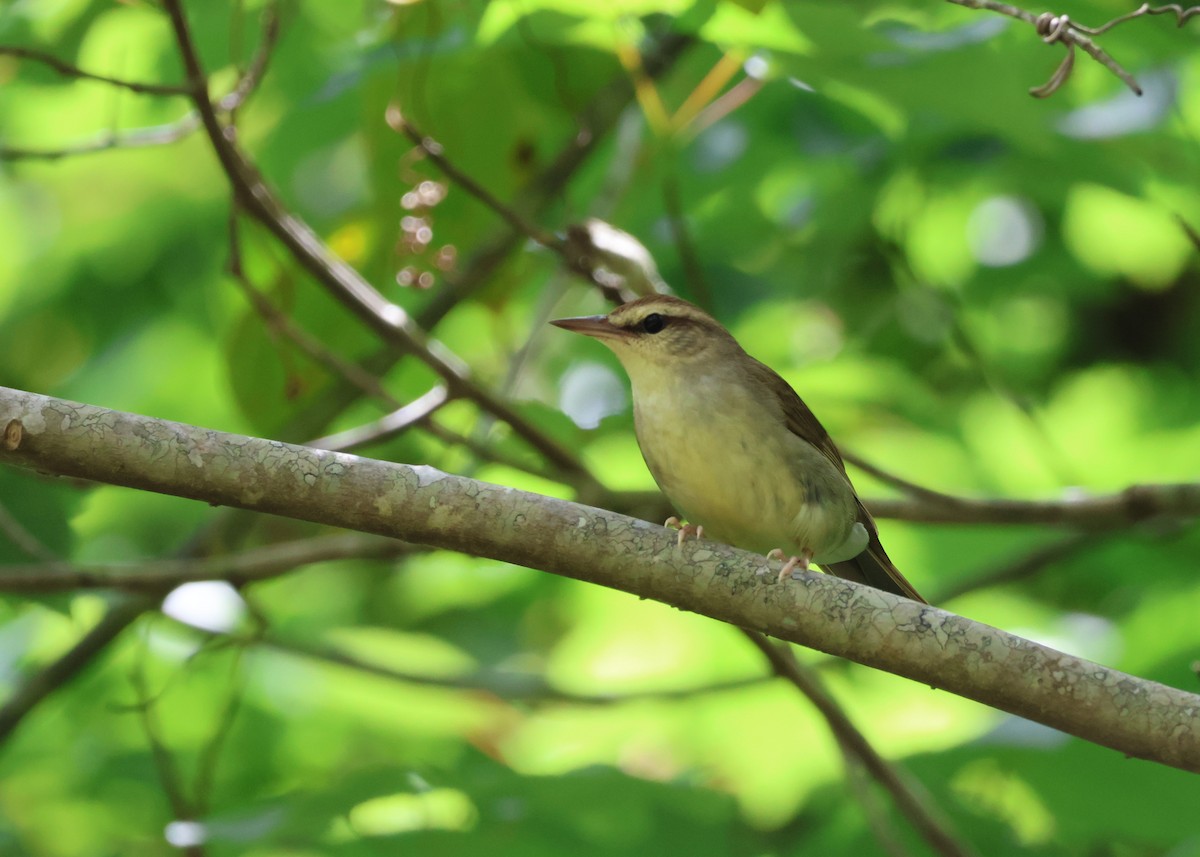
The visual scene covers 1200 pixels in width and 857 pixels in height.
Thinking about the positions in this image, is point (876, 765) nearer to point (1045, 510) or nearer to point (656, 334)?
point (1045, 510)

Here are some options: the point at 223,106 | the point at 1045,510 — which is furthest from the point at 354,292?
the point at 1045,510

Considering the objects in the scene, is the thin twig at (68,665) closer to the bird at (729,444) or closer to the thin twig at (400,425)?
the thin twig at (400,425)

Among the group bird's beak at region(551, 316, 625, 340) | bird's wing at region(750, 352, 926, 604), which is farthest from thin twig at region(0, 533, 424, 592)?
bird's wing at region(750, 352, 926, 604)

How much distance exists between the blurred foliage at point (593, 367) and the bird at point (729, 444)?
0.54 meters

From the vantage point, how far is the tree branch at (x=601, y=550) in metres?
2.90

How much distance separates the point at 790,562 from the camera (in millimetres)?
3471

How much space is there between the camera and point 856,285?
6531mm

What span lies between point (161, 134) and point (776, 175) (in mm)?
2568

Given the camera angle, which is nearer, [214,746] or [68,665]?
[214,746]

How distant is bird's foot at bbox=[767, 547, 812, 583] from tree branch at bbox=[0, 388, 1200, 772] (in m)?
0.03

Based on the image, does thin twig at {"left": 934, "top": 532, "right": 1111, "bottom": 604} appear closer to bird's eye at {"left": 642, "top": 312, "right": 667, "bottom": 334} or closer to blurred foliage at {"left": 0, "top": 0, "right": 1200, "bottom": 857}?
blurred foliage at {"left": 0, "top": 0, "right": 1200, "bottom": 857}

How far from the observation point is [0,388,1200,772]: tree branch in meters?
2.90

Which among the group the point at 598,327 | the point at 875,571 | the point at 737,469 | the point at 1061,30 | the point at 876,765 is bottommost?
the point at 876,765

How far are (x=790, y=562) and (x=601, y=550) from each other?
65 centimetres
